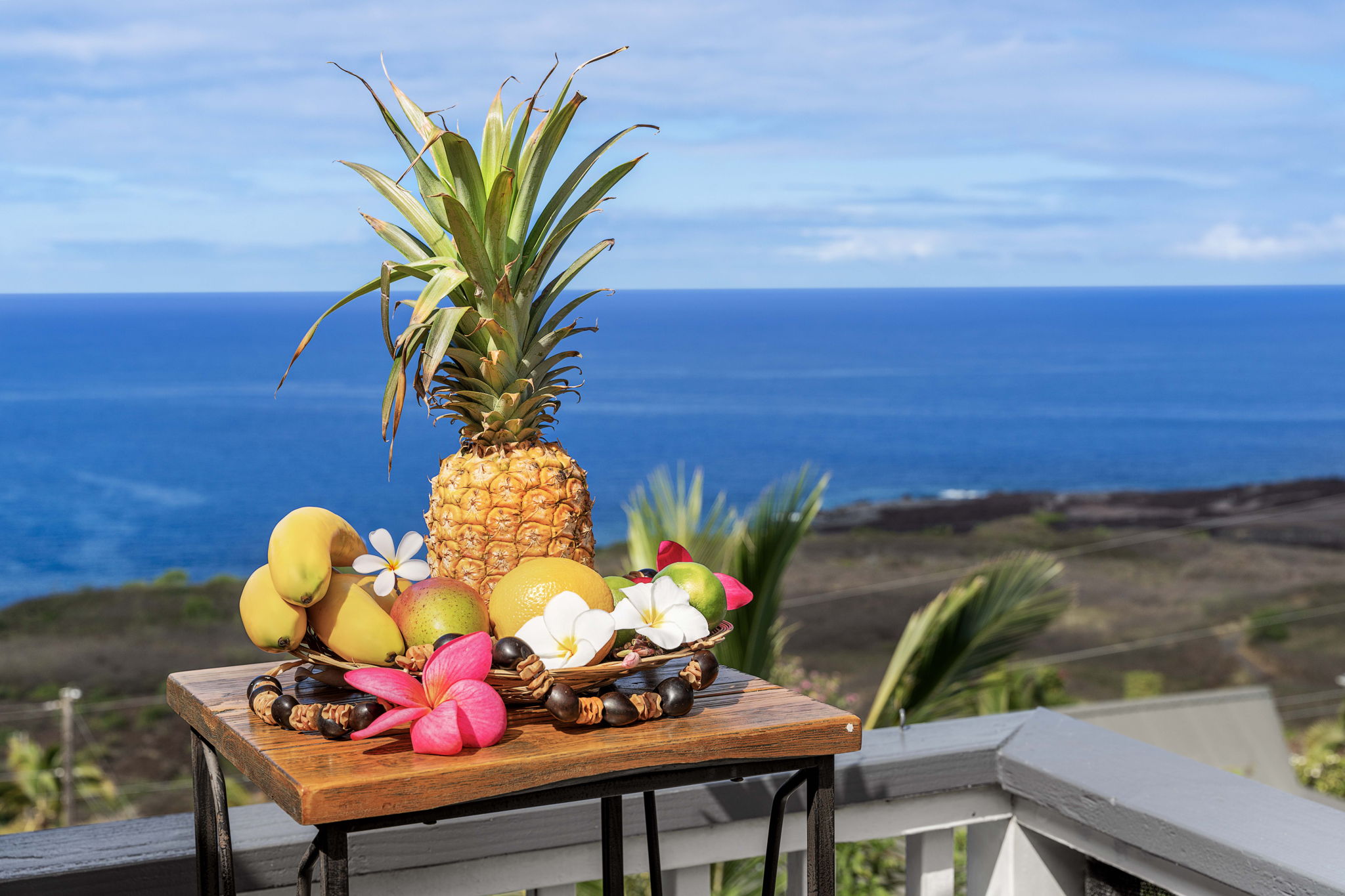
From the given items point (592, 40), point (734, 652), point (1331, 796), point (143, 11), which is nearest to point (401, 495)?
point (592, 40)

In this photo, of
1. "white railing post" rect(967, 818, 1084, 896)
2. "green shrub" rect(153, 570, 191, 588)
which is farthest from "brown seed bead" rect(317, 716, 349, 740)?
"green shrub" rect(153, 570, 191, 588)

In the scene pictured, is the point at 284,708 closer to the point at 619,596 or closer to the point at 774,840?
the point at 619,596

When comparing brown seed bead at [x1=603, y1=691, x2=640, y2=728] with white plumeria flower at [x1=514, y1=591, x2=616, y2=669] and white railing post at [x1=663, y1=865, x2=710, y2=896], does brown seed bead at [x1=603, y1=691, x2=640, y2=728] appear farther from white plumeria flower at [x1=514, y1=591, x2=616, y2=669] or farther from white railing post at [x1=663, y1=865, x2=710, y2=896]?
white railing post at [x1=663, y1=865, x2=710, y2=896]

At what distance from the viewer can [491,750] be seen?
938 mm

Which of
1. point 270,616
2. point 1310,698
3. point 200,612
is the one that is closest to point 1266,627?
point 1310,698

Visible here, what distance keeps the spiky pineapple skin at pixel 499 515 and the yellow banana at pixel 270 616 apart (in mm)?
242

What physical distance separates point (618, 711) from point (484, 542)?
0.34 meters

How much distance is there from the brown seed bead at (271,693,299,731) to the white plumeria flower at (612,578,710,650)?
31 cm

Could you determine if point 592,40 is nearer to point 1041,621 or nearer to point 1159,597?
point 1159,597

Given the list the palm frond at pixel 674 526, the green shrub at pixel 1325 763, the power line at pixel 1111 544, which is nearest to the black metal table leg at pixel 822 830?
the palm frond at pixel 674 526

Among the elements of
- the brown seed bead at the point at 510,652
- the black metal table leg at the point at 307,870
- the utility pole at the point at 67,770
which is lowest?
the utility pole at the point at 67,770

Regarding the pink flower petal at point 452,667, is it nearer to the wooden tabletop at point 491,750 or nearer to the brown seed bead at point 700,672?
the wooden tabletop at point 491,750

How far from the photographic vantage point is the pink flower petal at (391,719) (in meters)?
0.90

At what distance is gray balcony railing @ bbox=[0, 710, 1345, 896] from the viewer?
129 cm
